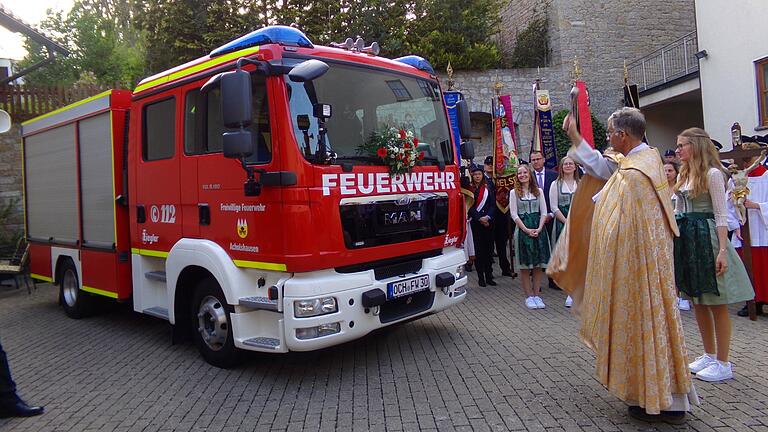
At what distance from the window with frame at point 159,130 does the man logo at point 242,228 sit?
1.30 metres

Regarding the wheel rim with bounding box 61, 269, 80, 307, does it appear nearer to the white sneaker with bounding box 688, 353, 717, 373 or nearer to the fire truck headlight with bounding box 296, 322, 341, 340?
the fire truck headlight with bounding box 296, 322, 341, 340

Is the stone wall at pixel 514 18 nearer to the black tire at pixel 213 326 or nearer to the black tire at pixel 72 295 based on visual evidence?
the black tire at pixel 72 295

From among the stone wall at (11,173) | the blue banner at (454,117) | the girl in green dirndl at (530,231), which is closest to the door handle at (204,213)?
the blue banner at (454,117)

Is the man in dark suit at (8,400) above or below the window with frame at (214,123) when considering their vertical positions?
below

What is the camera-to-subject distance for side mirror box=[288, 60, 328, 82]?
168 inches

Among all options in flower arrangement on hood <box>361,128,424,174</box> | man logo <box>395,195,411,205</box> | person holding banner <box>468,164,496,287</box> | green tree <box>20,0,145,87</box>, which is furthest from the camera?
green tree <box>20,0,145,87</box>

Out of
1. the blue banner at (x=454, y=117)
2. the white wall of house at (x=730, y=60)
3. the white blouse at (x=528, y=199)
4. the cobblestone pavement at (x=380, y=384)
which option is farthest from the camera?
the white wall of house at (x=730, y=60)

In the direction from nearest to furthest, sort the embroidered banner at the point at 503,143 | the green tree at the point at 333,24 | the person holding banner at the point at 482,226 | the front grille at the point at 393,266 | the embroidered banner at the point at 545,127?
the front grille at the point at 393,266
the person holding banner at the point at 482,226
the embroidered banner at the point at 503,143
the embroidered banner at the point at 545,127
the green tree at the point at 333,24

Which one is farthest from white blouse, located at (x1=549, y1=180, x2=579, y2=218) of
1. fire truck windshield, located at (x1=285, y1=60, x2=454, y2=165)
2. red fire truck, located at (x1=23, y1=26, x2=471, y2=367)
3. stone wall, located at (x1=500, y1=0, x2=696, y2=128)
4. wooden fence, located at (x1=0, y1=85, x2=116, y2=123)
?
wooden fence, located at (x1=0, y1=85, x2=116, y2=123)

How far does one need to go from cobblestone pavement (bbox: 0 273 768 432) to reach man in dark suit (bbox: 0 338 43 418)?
0.22ft

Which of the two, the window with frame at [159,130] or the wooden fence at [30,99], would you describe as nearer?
the window with frame at [159,130]

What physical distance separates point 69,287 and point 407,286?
5.48m

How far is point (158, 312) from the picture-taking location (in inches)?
228

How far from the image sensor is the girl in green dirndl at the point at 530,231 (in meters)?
7.08
